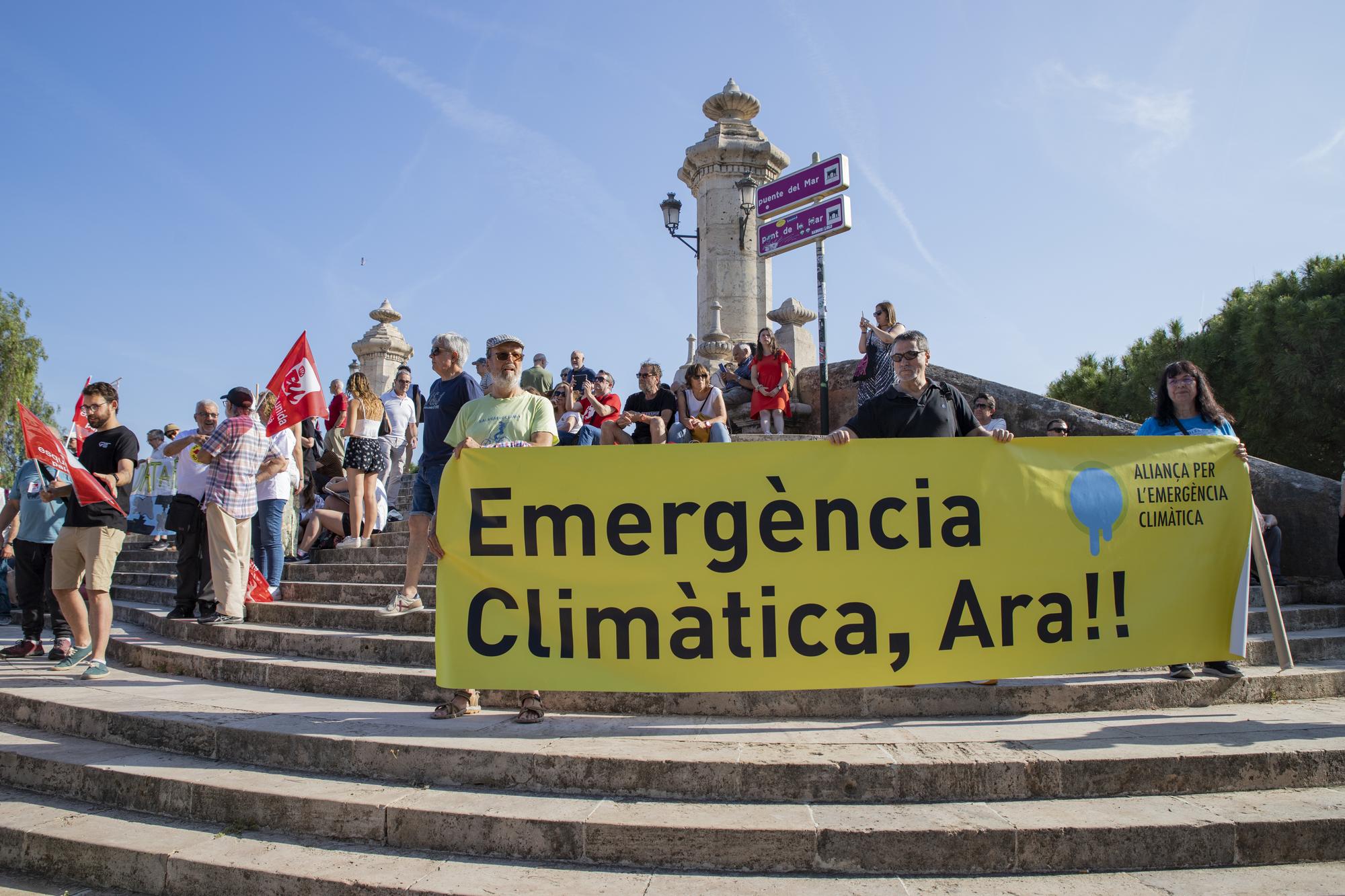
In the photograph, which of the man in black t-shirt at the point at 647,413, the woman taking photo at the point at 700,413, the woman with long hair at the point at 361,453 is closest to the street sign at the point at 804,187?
the woman taking photo at the point at 700,413

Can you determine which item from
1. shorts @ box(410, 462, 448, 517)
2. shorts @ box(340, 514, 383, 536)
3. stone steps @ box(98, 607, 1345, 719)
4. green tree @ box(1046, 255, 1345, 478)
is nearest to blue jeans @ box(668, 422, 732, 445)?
shorts @ box(410, 462, 448, 517)

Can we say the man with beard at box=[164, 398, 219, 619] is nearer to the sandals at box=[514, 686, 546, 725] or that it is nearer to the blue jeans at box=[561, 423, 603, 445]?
the blue jeans at box=[561, 423, 603, 445]

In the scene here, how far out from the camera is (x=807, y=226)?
10.9 m

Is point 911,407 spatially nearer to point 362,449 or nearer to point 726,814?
point 726,814

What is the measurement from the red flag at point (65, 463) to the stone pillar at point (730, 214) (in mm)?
13727

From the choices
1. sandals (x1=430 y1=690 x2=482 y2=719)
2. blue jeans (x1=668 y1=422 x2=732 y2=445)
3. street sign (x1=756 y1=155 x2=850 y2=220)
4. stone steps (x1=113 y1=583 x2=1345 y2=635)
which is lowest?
sandals (x1=430 y1=690 x2=482 y2=719)

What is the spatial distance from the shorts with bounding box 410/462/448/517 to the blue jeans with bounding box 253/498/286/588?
2445 millimetres

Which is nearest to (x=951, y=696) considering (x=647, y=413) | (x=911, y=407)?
(x=911, y=407)

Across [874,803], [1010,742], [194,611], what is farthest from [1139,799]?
[194,611]

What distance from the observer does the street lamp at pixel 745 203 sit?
16.3m

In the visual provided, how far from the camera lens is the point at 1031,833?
122 inches

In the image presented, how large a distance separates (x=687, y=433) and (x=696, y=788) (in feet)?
17.8

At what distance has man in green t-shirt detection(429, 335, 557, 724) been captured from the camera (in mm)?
4703

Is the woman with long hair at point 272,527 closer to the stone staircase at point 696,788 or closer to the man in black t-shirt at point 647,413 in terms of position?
the stone staircase at point 696,788
